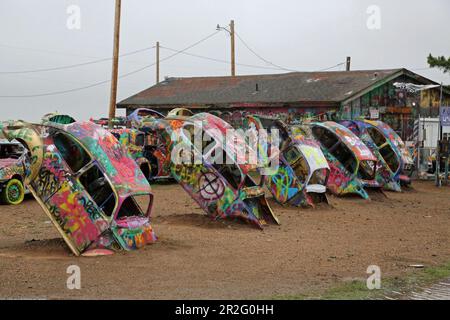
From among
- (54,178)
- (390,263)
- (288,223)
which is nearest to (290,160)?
(288,223)

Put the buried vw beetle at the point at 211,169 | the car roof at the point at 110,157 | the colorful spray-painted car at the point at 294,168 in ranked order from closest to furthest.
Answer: the car roof at the point at 110,157 → the buried vw beetle at the point at 211,169 → the colorful spray-painted car at the point at 294,168

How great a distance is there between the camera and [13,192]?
725 inches

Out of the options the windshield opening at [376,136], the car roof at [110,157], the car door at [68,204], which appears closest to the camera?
the car door at [68,204]

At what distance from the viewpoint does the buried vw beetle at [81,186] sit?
36.1 feet

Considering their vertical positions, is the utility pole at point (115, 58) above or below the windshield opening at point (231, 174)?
above

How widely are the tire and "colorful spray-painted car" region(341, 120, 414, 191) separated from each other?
1121cm

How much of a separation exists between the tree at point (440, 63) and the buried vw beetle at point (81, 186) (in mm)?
20673

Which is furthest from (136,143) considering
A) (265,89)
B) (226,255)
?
(226,255)

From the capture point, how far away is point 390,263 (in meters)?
11.5

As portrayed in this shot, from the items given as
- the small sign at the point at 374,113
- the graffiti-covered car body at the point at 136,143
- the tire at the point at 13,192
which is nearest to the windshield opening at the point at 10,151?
the tire at the point at 13,192

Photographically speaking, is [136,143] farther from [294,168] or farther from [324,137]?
[294,168]

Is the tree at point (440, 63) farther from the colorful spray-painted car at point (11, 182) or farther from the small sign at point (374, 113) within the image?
the colorful spray-painted car at point (11, 182)

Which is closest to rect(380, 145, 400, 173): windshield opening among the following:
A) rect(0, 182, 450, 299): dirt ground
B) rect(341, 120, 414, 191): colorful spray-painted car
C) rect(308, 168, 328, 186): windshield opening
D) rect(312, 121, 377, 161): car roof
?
rect(341, 120, 414, 191): colorful spray-painted car

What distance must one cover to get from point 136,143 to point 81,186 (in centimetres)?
1308
